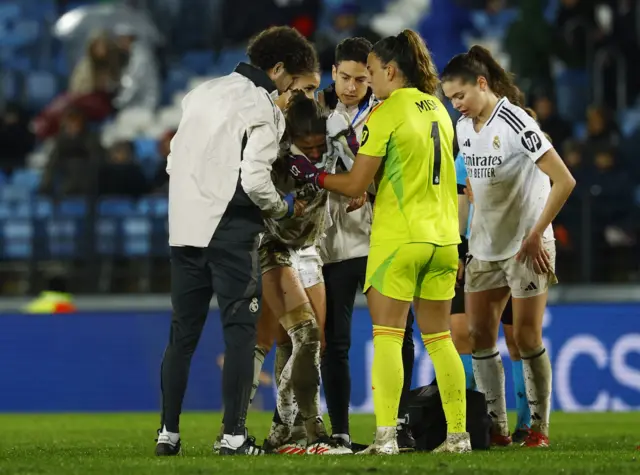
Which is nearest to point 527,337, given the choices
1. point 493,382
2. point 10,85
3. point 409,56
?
point 493,382

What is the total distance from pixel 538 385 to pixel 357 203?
5.05 feet

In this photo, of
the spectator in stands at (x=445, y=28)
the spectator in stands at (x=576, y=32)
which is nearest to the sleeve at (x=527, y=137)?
the spectator in stands at (x=445, y=28)

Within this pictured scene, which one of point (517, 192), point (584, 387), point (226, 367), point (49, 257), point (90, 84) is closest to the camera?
point (226, 367)

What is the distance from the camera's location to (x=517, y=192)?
276 inches

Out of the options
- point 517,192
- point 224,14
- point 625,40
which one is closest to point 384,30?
point 224,14

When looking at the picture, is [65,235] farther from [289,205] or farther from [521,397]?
[289,205]

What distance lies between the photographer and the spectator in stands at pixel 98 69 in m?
16.5

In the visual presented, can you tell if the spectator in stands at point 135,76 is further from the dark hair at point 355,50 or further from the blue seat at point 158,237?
the dark hair at point 355,50

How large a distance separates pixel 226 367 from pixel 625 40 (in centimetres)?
1022

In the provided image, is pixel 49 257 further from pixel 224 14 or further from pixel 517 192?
pixel 517 192

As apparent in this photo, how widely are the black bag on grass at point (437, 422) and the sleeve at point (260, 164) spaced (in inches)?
55.5

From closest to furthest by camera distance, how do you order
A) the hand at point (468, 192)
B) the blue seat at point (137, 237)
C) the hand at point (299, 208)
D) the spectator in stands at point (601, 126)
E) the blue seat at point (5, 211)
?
the hand at point (299, 208), the hand at point (468, 192), the blue seat at point (137, 237), the blue seat at point (5, 211), the spectator in stands at point (601, 126)

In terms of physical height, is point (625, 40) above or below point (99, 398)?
above

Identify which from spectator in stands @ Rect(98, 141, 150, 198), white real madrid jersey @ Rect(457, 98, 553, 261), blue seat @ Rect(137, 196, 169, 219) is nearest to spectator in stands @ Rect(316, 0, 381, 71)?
spectator in stands @ Rect(98, 141, 150, 198)
